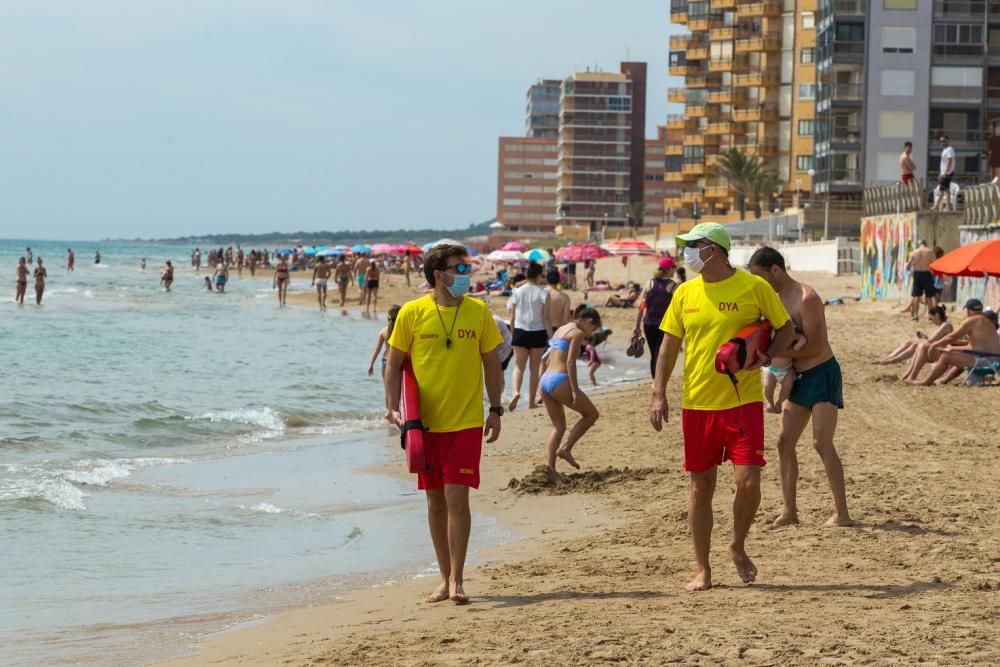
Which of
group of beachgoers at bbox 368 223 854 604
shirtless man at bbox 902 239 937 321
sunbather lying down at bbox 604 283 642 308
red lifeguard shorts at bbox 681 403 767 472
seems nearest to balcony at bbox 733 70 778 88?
sunbather lying down at bbox 604 283 642 308

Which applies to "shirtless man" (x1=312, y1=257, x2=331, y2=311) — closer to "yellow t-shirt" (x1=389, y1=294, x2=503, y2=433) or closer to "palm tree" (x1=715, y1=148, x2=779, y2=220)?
"yellow t-shirt" (x1=389, y1=294, x2=503, y2=433)

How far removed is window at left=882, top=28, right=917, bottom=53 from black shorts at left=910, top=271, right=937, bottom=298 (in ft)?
149

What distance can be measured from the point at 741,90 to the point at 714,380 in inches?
3865

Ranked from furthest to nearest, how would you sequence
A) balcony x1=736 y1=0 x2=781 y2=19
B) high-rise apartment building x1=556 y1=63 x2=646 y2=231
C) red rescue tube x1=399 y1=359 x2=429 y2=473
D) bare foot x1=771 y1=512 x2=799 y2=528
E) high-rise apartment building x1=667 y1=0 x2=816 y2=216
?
high-rise apartment building x1=556 y1=63 x2=646 y2=231, balcony x1=736 y1=0 x2=781 y2=19, high-rise apartment building x1=667 y1=0 x2=816 y2=216, bare foot x1=771 y1=512 x2=799 y2=528, red rescue tube x1=399 y1=359 x2=429 y2=473

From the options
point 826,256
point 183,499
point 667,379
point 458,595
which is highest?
point 826,256

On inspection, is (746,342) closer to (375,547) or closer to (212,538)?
(375,547)

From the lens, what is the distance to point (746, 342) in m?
6.02

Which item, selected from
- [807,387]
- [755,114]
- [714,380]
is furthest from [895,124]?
[714,380]

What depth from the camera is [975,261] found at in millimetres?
16953

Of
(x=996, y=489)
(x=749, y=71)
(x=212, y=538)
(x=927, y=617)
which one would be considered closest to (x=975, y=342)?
(x=996, y=489)

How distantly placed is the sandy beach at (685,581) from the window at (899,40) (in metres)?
60.4

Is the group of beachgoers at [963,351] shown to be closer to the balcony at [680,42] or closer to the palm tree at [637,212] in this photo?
the balcony at [680,42]

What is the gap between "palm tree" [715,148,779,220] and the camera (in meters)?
91.5

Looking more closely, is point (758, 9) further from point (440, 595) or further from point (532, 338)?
point (440, 595)
